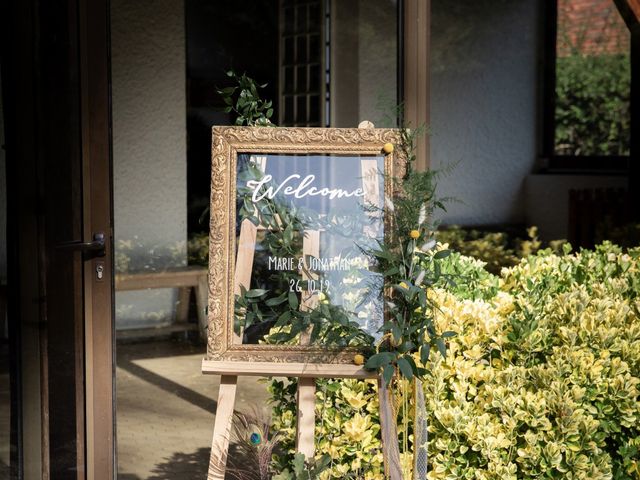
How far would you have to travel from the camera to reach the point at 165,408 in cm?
423

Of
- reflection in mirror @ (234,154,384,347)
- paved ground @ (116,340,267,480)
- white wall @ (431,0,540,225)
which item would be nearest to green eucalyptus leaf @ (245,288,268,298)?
reflection in mirror @ (234,154,384,347)

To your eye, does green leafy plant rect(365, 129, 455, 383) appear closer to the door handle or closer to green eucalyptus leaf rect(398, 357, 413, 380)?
green eucalyptus leaf rect(398, 357, 413, 380)

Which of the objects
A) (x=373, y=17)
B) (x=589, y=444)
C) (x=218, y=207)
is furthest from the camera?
(x=373, y=17)

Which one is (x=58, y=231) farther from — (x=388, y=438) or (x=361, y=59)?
(x=361, y=59)

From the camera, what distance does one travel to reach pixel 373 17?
3834mm

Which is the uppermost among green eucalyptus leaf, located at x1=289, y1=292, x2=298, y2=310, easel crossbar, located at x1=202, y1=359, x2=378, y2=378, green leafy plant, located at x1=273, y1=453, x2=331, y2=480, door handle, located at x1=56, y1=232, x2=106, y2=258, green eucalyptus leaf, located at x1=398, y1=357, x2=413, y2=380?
door handle, located at x1=56, y1=232, x2=106, y2=258

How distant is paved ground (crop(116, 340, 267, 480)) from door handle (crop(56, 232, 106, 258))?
778 millimetres

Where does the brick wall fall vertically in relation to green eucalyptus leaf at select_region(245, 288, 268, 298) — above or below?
above

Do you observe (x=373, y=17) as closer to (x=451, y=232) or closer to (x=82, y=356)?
(x=451, y=232)

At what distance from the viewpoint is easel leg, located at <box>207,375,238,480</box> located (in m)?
2.73

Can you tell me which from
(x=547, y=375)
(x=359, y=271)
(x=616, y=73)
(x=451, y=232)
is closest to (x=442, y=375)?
(x=547, y=375)

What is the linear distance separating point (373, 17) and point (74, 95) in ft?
4.05

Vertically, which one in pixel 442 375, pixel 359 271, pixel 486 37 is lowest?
pixel 442 375

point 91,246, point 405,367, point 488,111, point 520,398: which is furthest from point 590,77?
point 91,246
